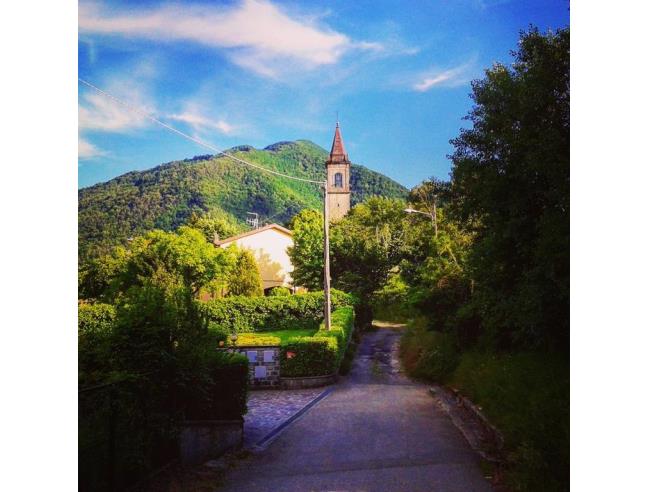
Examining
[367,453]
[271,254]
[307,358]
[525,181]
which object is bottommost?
[307,358]

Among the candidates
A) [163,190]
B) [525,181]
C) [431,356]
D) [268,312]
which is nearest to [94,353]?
[163,190]

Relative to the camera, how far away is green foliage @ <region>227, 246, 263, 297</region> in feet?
78.2

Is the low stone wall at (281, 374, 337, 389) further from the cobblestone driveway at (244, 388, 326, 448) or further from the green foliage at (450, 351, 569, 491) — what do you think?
the green foliage at (450, 351, 569, 491)

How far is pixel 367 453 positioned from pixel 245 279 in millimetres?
18844

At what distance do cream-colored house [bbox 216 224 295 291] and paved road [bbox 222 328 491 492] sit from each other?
18.4m

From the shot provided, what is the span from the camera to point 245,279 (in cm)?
2398

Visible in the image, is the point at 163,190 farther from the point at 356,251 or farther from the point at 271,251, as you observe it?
the point at 271,251

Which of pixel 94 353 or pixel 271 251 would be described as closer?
pixel 94 353

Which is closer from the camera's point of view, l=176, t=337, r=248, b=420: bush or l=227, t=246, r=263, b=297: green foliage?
l=176, t=337, r=248, b=420: bush

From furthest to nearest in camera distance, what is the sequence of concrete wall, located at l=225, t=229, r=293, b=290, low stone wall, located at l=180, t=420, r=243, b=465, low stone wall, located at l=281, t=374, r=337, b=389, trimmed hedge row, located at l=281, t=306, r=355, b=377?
concrete wall, located at l=225, t=229, r=293, b=290
trimmed hedge row, located at l=281, t=306, r=355, b=377
low stone wall, located at l=281, t=374, r=337, b=389
low stone wall, located at l=180, t=420, r=243, b=465

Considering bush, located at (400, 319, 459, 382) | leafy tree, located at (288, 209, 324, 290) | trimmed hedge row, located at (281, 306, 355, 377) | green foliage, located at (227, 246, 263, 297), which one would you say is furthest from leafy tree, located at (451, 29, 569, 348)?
leafy tree, located at (288, 209, 324, 290)

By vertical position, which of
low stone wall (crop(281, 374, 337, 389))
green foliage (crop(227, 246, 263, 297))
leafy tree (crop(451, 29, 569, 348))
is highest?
leafy tree (crop(451, 29, 569, 348))
